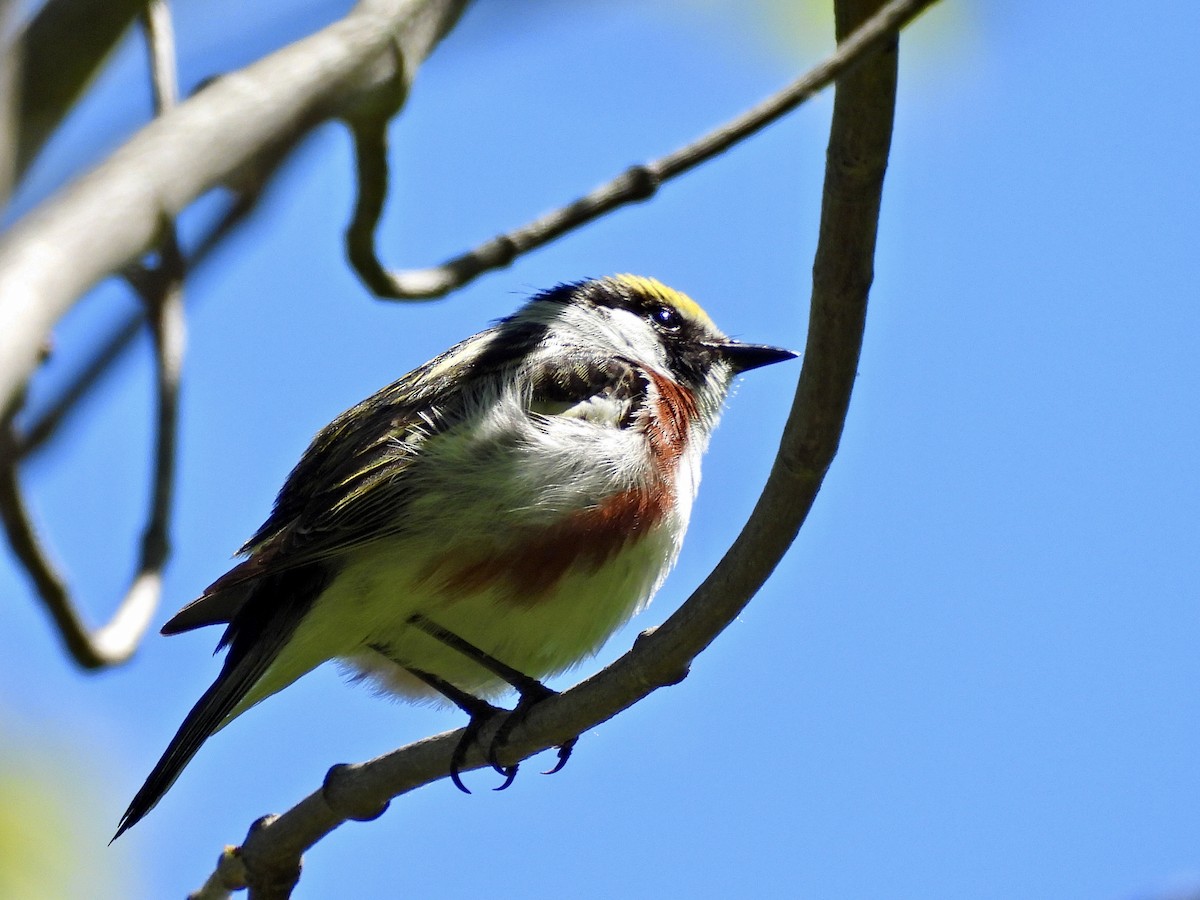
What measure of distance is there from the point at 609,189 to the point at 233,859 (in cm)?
284

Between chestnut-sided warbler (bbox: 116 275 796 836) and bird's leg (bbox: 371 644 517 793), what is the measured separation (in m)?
0.02

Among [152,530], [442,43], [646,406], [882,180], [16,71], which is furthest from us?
[646,406]

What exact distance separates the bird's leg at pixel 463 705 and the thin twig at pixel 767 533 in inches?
2.0

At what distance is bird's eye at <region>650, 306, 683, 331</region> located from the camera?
6559mm

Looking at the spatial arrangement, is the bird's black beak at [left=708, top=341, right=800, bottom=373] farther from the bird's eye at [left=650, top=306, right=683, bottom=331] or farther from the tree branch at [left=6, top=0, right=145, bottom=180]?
the tree branch at [left=6, top=0, right=145, bottom=180]

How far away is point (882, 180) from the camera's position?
9.42 feet

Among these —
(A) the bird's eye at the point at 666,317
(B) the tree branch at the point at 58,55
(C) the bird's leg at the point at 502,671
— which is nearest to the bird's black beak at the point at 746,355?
(A) the bird's eye at the point at 666,317

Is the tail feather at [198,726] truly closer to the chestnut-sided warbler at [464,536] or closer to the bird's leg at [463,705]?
the chestnut-sided warbler at [464,536]

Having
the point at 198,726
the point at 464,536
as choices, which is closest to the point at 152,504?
the point at 198,726

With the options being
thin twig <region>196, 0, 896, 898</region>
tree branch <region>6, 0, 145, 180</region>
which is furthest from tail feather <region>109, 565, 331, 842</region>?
tree branch <region>6, 0, 145, 180</region>

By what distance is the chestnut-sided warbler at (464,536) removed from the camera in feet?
15.9

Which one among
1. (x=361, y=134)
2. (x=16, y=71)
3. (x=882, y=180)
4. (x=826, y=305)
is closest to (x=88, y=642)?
(x=361, y=134)

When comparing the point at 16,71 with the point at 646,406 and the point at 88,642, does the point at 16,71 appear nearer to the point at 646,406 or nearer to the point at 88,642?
the point at 88,642

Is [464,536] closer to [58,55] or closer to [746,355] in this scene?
[746,355]
